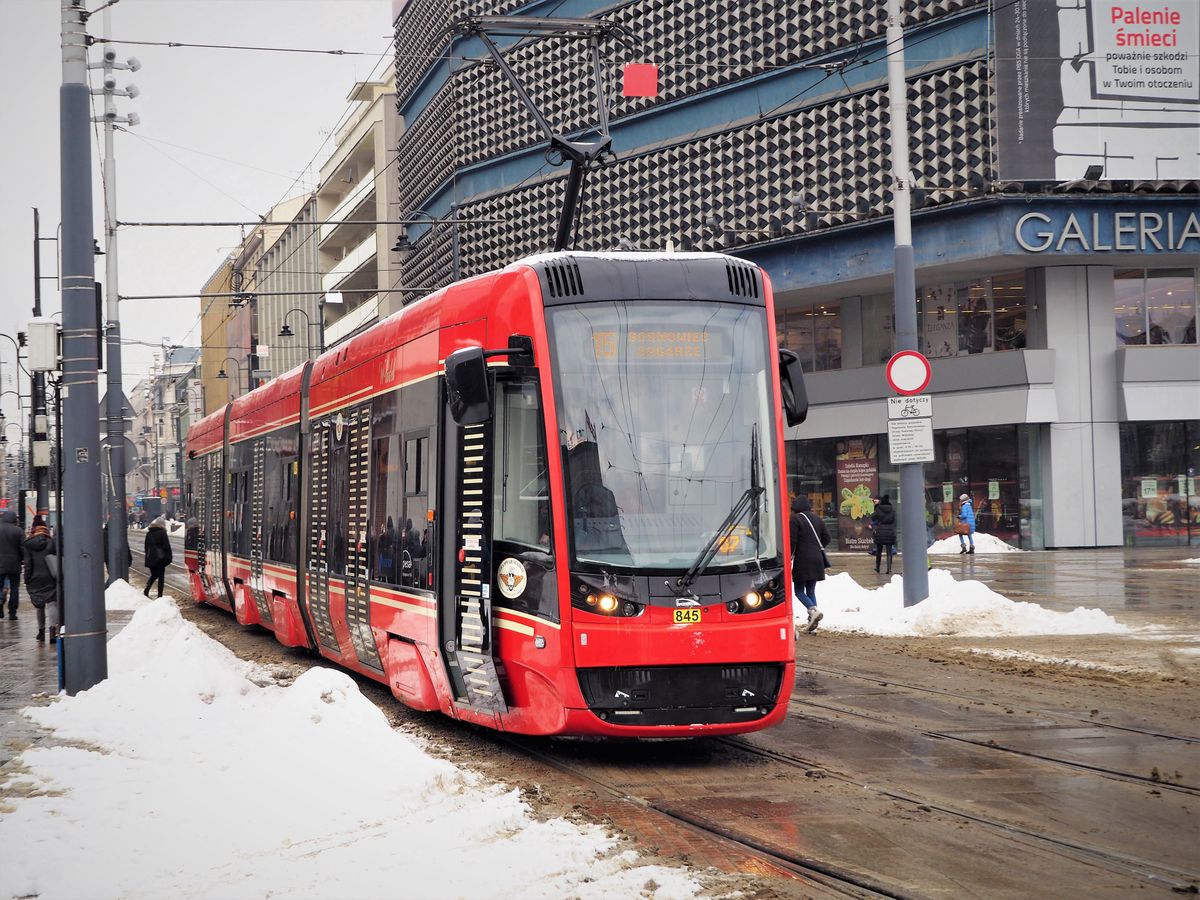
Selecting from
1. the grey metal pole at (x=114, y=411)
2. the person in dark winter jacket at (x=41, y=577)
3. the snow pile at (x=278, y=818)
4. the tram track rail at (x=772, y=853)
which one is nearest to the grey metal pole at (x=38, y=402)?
the grey metal pole at (x=114, y=411)

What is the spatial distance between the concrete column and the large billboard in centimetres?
348

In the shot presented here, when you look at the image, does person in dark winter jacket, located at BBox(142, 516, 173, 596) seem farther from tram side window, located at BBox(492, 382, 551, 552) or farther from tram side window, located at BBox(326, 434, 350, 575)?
tram side window, located at BBox(492, 382, 551, 552)

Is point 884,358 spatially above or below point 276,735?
above

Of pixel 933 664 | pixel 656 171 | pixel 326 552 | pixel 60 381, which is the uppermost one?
pixel 656 171

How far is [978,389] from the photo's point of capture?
37250 mm

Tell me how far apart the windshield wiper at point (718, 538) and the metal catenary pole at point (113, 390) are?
2234 cm

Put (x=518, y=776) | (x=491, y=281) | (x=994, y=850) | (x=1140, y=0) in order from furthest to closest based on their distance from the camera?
(x=1140, y=0) → (x=491, y=281) → (x=518, y=776) → (x=994, y=850)

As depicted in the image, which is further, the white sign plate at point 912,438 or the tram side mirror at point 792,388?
the white sign plate at point 912,438

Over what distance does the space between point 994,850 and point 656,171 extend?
35.2 metres

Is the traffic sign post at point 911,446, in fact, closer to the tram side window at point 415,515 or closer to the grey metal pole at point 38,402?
the tram side window at point 415,515

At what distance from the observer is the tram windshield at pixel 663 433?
910 centimetres

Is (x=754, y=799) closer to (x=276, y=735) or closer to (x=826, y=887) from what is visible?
(x=826, y=887)

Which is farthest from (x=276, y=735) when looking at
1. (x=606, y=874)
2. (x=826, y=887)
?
(x=826, y=887)

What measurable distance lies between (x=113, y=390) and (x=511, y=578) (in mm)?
23676
